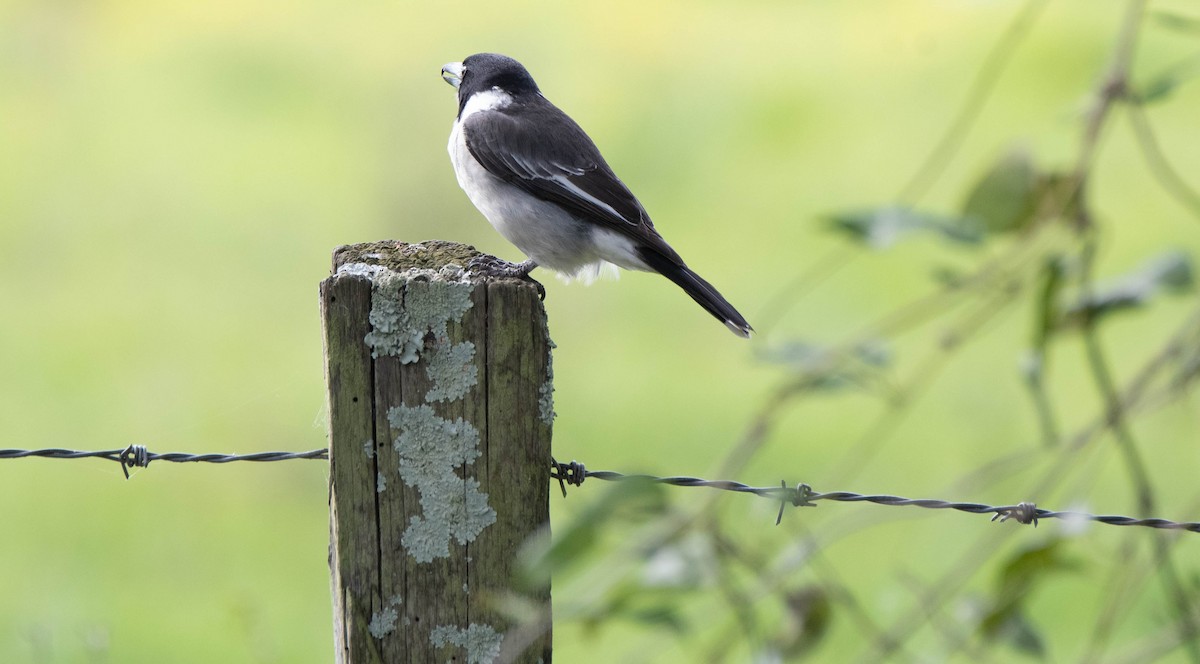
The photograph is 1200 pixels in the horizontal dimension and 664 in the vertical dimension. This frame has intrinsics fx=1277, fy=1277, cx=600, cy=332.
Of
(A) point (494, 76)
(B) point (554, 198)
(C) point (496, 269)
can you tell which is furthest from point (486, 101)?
(C) point (496, 269)

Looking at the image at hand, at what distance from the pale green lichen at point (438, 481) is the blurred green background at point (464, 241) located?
1.87 m

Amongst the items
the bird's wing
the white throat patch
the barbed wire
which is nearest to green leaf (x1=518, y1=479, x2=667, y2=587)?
the barbed wire

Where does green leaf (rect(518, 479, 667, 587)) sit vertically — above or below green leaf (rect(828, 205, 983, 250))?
below

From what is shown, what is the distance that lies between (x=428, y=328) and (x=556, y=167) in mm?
1798

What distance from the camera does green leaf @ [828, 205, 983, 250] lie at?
81.5 inches

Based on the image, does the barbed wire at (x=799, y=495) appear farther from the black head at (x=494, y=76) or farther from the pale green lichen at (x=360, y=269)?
the black head at (x=494, y=76)

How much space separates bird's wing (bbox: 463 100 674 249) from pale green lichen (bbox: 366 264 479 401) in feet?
5.17

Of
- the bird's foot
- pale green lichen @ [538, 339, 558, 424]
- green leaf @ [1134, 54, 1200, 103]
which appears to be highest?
green leaf @ [1134, 54, 1200, 103]

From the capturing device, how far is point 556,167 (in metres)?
3.86

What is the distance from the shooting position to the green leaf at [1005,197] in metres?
2.44

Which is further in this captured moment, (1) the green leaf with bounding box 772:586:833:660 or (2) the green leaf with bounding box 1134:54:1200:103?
(1) the green leaf with bounding box 772:586:833:660

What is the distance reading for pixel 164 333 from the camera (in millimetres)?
8273

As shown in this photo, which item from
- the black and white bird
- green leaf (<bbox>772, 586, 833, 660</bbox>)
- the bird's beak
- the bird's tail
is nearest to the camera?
green leaf (<bbox>772, 586, 833, 660</bbox>)

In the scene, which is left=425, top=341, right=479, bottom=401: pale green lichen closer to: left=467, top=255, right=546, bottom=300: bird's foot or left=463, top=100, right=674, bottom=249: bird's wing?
left=467, top=255, right=546, bottom=300: bird's foot
